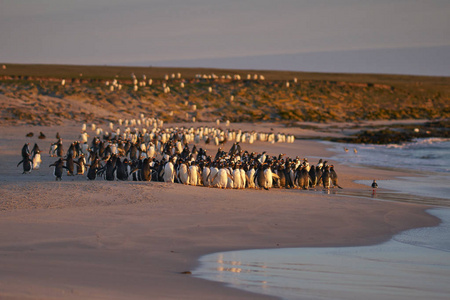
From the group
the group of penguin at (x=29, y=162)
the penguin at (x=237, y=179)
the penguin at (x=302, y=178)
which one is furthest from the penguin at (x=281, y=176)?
the group of penguin at (x=29, y=162)

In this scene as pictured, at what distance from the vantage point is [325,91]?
293 feet

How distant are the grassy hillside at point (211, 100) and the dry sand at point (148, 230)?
33.3m

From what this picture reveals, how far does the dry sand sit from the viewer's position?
278 inches

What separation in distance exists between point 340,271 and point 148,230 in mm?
3579

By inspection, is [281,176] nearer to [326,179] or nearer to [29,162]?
[326,179]

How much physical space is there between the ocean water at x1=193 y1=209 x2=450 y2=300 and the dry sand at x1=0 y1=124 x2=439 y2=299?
41cm

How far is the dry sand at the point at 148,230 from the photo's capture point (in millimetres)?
7062

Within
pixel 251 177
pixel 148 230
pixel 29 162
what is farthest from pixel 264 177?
pixel 148 230

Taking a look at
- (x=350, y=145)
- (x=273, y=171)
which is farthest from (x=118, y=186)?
(x=350, y=145)

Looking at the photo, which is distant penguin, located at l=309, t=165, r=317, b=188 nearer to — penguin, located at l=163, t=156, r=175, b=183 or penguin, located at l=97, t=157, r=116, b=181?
penguin, located at l=163, t=156, r=175, b=183

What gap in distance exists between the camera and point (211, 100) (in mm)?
73875

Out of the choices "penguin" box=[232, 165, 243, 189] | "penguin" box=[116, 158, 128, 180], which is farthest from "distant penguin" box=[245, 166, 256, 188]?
"penguin" box=[116, 158, 128, 180]

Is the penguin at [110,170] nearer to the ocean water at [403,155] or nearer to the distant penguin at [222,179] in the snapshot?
the distant penguin at [222,179]

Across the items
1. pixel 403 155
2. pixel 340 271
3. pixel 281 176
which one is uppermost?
pixel 403 155
